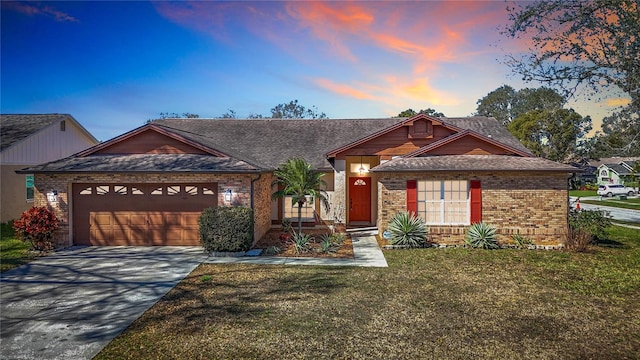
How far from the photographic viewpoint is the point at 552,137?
131 feet

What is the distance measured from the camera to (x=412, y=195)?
1380 cm

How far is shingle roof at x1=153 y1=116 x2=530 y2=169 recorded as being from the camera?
19328 millimetres

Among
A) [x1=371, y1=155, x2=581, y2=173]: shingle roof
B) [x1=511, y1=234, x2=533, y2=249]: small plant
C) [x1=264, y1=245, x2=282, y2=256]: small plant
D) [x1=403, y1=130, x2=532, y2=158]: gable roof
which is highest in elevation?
[x1=403, y1=130, x2=532, y2=158]: gable roof

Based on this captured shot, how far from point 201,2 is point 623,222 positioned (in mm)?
24949

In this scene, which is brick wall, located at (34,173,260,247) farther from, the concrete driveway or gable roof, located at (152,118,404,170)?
gable roof, located at (152,118,404,170)

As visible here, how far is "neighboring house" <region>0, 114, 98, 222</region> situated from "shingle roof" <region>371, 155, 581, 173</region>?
16511 mm

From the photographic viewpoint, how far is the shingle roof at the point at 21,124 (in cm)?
1862

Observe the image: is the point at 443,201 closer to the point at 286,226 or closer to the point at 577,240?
the point at 577,240

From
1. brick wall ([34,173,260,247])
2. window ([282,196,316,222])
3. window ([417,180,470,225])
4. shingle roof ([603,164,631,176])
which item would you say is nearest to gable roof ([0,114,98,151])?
brick wall ([34,173,260,247])

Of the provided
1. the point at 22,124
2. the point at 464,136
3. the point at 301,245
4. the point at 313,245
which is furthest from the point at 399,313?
the point at 22,124

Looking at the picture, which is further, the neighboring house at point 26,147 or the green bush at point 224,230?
the neighboring house at point 26,147

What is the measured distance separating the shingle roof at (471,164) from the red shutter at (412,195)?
625 mm

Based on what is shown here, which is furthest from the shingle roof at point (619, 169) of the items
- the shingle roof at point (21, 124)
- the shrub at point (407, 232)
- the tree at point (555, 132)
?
the shingle roof at point (21, 124)

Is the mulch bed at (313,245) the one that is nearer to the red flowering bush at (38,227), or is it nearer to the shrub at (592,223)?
the red flowering bush at (38,227)
